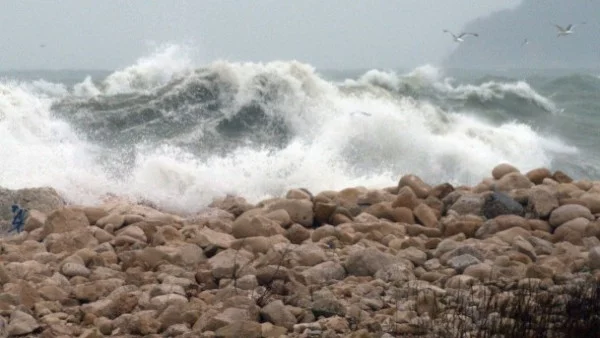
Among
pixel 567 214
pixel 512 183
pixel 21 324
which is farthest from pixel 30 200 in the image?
pixel 567 214

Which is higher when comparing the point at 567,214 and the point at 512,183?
the point at 512,183

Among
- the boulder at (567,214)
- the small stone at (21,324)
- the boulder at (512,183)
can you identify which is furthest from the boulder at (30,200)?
the boulder at (567,214)

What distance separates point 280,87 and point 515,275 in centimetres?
1077

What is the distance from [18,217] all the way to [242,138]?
6.73m

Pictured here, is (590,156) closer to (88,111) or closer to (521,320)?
(88,111)

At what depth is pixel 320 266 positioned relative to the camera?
5582 mm

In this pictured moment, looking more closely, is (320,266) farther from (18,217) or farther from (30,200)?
(30,200)

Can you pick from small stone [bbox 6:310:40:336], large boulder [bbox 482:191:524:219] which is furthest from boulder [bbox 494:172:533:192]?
small stone [bbox 6:310:40:336]

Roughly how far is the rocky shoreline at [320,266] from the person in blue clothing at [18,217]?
9 centimetres

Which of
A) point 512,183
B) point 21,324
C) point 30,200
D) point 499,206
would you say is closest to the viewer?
point 21,324

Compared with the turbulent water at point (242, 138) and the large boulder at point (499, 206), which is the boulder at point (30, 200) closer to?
the turbulent water at point (242, 138)

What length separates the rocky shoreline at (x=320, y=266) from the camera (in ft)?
15.0

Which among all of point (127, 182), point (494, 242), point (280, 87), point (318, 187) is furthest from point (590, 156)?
point (494, 242)

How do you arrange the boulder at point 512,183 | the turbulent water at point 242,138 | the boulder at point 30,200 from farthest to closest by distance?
the turbulent water at point 242,138 → the boulder at point 512,183 → the boulder at point 30,200
